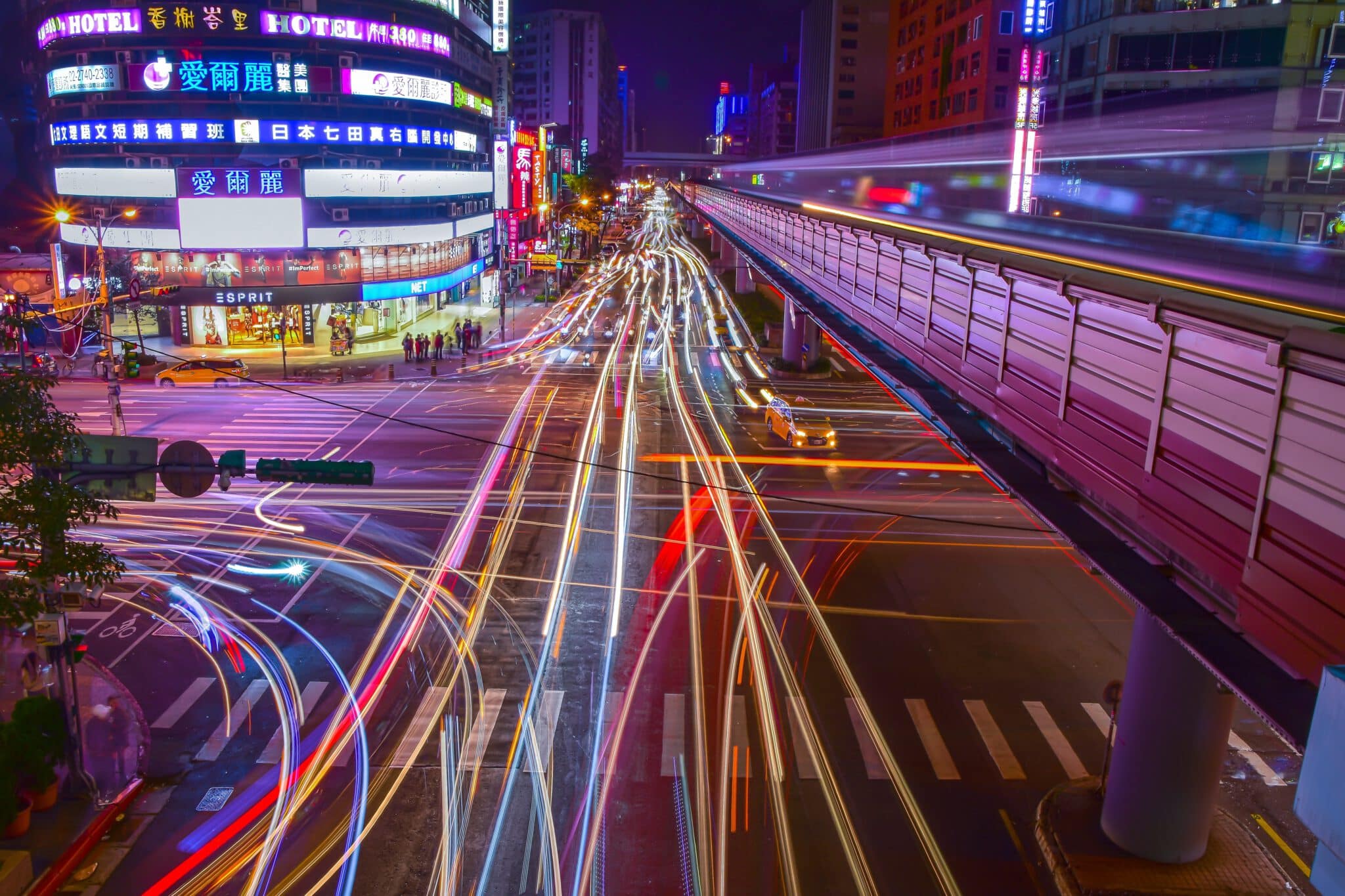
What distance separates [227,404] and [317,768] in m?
25.7

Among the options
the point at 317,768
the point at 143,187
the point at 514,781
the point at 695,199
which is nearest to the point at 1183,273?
the point at 514,781

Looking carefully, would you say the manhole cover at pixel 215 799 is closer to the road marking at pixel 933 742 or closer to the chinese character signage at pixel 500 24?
the road marking at pixel 933 742

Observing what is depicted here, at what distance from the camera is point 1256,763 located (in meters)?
13.4

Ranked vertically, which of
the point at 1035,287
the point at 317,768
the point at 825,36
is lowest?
the point at 317,768

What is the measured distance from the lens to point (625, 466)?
2711cm

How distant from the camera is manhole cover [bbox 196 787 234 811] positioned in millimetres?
11953

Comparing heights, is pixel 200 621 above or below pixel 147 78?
below

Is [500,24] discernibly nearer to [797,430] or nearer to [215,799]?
[797,430]

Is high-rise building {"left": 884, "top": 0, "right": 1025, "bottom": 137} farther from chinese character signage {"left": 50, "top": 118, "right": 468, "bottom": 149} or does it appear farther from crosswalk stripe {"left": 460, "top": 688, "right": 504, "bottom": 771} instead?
crosswalk stripe {"left": 460, "top": 688, "right": 504, "bottom": 771}

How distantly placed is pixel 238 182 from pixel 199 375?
40.4 feet

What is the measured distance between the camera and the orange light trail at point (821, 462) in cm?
2769

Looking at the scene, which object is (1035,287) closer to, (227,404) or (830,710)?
(830,710)

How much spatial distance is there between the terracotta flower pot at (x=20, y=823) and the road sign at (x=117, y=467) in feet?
12.5

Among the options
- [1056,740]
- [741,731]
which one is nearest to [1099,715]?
[1056,740]
